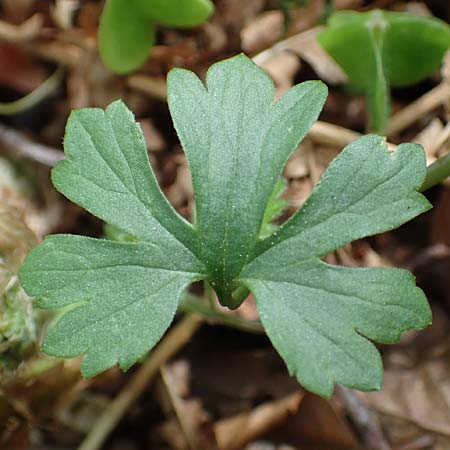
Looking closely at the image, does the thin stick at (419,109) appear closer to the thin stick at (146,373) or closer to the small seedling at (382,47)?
the small seedling at (382,47)

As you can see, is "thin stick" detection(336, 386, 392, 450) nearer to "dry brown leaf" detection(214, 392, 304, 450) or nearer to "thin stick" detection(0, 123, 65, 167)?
"dry brown leaf" detection(214, 392, 304, 450)

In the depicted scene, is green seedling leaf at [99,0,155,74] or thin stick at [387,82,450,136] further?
thin stick at [387,82,450,136]

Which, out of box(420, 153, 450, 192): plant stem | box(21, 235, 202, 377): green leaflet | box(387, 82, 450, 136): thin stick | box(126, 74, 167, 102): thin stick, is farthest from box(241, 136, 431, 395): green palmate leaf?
box(126, 74, 167, 102): thin stick

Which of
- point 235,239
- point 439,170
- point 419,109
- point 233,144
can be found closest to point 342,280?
point 235,239

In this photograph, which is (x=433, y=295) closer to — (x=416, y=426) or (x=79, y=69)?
(x=416, y=426)

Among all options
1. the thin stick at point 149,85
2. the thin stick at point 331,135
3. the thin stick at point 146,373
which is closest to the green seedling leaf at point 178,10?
the thin stick at point 149,85
